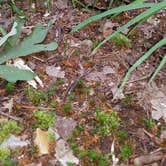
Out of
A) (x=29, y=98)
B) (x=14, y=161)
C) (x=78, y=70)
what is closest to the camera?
(x=14, y=161)

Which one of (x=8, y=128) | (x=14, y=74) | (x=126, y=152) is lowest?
(x=126, y=152)

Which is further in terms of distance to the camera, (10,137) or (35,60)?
(35,60)

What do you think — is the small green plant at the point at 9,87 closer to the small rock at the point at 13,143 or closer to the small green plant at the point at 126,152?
the small rock at the point at 13,143

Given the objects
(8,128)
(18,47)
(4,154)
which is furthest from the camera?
(18,47)

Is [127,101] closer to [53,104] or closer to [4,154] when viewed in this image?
[53,104]

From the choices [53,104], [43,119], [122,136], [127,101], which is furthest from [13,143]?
[127,101]

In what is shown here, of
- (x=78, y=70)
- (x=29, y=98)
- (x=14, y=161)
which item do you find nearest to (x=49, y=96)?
(x=29, y=98)

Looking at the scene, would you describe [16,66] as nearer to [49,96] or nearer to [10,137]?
[49,96]
